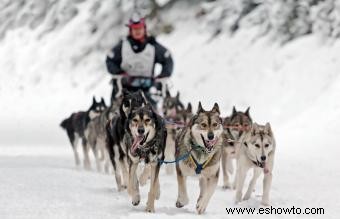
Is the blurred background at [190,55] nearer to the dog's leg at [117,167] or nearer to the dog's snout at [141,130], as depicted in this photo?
the dog's leg at [117,167]

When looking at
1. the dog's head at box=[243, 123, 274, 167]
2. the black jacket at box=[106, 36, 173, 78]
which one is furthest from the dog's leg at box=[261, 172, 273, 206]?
the black jacket at box=[106, 36, 173, 78]

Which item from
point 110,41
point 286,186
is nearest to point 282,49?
point 110,41

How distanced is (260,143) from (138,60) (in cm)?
310

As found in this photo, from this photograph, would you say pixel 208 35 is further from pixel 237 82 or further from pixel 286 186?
pixel 286 186

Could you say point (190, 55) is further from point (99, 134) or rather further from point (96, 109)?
point (99, 134)

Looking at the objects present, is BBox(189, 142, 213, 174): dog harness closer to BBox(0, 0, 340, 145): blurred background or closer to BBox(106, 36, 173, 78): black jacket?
BBox(106, 36, 173, 78): black jacket

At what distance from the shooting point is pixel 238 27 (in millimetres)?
21297

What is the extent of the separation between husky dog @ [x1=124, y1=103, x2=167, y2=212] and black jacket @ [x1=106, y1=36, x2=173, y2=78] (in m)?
3.28

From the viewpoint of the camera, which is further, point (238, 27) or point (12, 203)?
point (238, 27)

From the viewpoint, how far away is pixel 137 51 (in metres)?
9.45

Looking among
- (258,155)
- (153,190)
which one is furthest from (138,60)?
(153,190)

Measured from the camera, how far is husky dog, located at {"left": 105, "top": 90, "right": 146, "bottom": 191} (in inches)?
270

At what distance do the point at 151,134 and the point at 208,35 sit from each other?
16.4 m

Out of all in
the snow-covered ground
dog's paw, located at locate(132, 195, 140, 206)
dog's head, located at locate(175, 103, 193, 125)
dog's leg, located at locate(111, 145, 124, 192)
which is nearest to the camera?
dog's paw, located at locate(132, 195, 140, 206)
